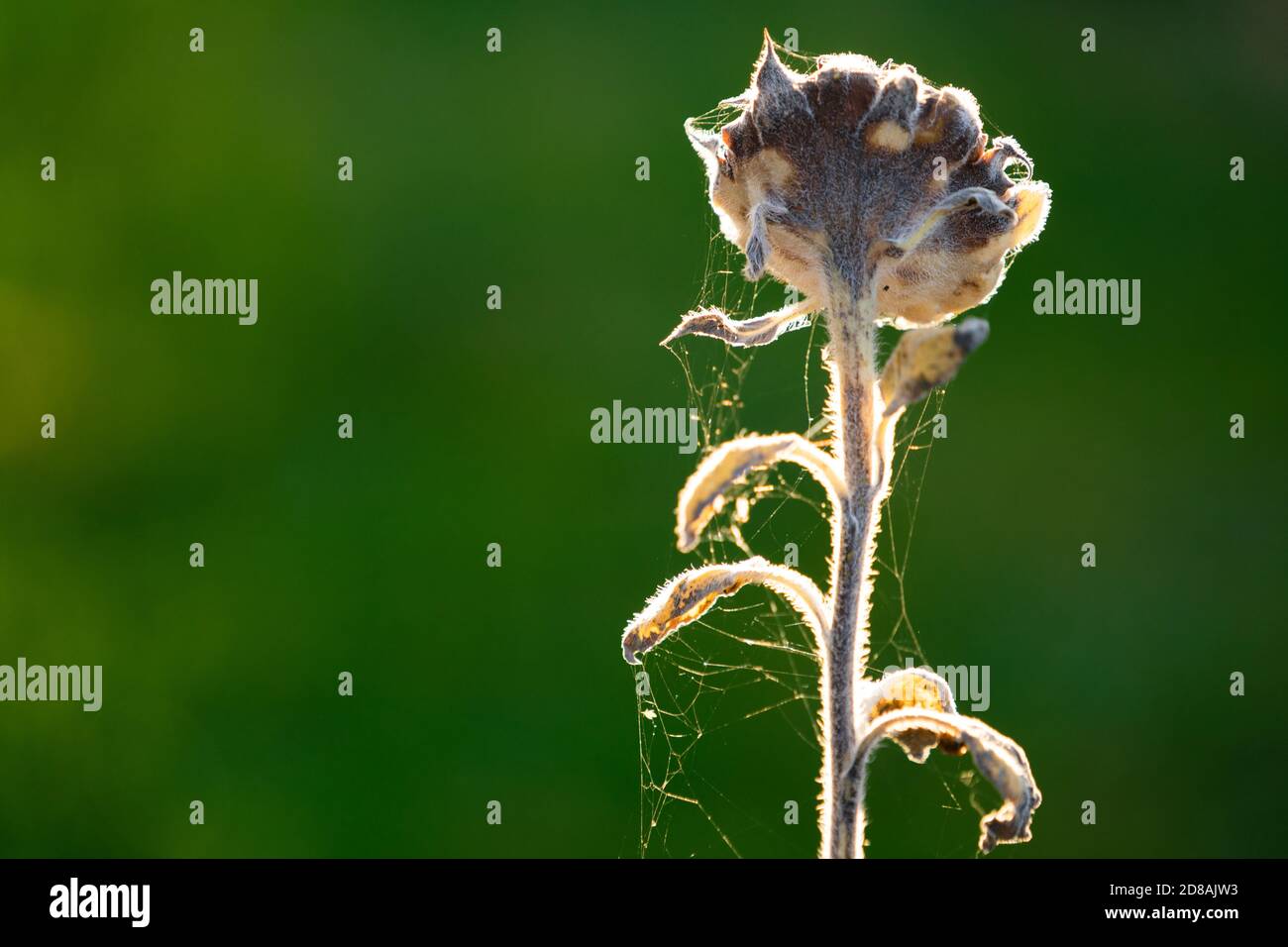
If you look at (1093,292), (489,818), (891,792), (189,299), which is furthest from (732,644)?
(189,299)

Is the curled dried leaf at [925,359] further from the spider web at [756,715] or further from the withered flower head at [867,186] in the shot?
the spider web at [756,715]

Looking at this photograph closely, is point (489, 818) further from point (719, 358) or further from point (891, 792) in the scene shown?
point (719, 358)

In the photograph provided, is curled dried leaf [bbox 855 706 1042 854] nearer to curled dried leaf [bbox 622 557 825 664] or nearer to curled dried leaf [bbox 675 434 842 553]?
curled dried leaf [bbox 622 557 825 664]

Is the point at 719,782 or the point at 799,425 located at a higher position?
the point at 799,425

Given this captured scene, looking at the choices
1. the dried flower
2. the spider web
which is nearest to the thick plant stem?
the dried flower

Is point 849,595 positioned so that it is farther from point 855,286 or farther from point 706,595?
point 855,286
